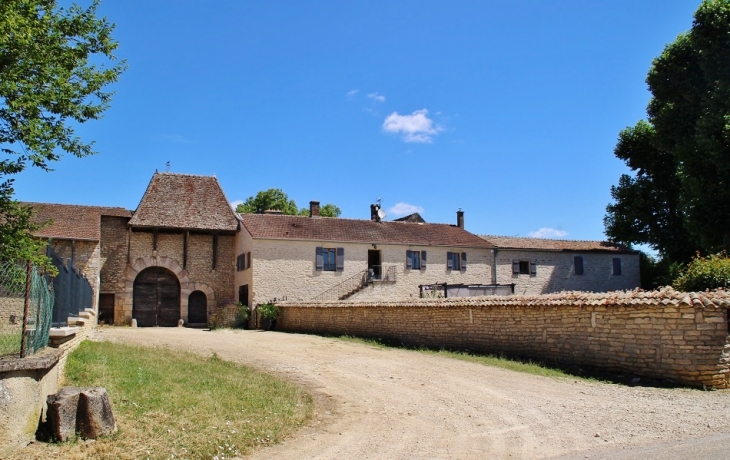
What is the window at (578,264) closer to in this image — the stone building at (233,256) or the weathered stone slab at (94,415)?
the stone building at (233,256)

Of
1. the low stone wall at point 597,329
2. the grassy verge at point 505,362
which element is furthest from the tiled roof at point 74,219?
the grassy verge at point 505,362

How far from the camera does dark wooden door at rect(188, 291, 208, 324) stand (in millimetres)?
30688

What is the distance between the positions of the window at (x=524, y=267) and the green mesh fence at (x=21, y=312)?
29867 mm

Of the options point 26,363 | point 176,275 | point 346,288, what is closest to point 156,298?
point 176,275

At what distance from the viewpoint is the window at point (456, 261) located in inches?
1300

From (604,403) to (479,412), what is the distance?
7.37ft

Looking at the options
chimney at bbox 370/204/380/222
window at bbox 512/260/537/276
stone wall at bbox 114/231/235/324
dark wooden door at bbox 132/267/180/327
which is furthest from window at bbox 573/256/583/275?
dark wooden door at bbox 132/267/180/327

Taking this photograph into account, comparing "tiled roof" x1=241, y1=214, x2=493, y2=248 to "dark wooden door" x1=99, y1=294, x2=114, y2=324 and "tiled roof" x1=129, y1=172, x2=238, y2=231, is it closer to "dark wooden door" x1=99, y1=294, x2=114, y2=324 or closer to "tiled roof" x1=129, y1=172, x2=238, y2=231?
"tiled roof" x1=129, y1=172, x2=238, y2=231

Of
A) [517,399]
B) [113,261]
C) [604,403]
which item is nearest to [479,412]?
[517,399]

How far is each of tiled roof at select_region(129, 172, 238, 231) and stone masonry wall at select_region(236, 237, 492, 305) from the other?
86.5 inches

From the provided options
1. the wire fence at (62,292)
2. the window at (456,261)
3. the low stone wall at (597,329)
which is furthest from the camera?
the window at (456,261)

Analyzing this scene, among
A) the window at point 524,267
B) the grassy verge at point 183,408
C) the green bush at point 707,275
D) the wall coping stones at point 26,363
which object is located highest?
the window at point 524,267

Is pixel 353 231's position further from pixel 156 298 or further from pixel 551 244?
pixel 551 244

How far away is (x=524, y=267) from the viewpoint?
34750 millimetres
